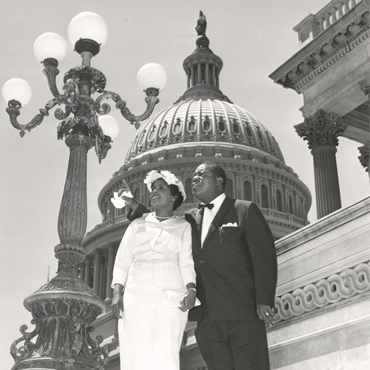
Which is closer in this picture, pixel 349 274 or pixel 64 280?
pixel 349 274

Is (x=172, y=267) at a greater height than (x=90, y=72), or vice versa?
(x=90, y=72)

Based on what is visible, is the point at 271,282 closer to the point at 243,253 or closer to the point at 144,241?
the point at 243,253

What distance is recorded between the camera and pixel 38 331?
8.25 m

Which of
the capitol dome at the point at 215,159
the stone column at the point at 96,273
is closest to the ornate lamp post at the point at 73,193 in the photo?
the capitol dome at the point at 215,159

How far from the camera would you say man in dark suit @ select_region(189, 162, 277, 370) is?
15.4 ft

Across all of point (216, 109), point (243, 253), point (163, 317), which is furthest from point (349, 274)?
point (216, 109)

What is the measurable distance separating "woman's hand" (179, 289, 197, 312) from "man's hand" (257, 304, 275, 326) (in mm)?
513

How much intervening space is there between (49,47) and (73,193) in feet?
9.54

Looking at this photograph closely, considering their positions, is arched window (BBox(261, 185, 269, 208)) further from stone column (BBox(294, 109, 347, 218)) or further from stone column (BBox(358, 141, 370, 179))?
stone column (BBox(294, 109, 347, 218))

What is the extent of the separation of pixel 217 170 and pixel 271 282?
44.5 inches

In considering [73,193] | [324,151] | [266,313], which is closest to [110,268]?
[324,151]

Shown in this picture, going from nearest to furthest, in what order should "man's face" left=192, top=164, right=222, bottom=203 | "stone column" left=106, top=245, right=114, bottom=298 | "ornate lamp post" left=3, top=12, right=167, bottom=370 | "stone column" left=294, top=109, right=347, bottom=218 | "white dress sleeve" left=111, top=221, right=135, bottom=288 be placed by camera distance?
"white dress sleeve" left=111, top=221, right=135, bottom=288
"man's face" left=192, top=164, right=222, bottom=203
"ornate lamp post" left=3, top=12, right=167, bottom=370
"stone column" left=294, top=109, right=347, bottom=218
"stone column" left=106, top=245, right=114, bottom=298

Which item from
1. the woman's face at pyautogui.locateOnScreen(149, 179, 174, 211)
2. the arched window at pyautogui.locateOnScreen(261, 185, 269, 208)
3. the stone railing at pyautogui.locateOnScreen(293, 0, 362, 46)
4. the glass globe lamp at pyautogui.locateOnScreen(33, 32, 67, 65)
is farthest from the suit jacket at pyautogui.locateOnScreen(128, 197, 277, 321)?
the arched window at pyautogui.locateOnScreen(261, 185, 269, 208)

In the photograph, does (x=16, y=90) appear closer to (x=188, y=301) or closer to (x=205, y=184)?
(x=205, y=184)
